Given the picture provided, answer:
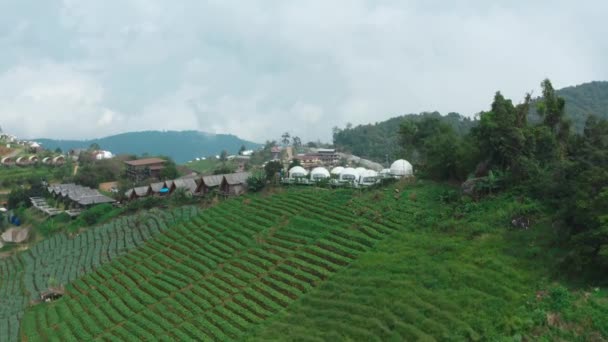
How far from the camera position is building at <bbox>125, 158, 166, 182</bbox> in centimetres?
7919

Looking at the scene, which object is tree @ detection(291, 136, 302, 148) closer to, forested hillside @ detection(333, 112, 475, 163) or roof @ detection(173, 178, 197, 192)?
forested hillside @ detection(333, 112, 475, 163)

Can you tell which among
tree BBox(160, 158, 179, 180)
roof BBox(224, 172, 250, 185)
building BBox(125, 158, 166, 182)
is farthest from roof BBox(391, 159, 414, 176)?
building BBox(125, 158, 166, 182)

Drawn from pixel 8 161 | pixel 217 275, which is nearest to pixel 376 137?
pixel 8 161

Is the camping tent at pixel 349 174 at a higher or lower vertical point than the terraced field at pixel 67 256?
higher

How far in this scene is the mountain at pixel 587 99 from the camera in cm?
9411

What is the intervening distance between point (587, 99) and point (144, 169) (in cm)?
10078

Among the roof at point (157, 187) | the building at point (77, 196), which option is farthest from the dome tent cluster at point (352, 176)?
the building at point (77, 196)

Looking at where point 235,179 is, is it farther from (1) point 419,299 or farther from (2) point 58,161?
(2) point 58,161

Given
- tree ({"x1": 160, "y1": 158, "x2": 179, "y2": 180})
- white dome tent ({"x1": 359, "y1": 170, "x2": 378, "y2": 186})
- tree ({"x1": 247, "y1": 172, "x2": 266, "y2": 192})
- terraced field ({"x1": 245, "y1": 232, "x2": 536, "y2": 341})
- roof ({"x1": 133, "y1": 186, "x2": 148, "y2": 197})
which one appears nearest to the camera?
terraced field ({"x1": 245, "y1": 232, "x2": 536, "y2": 341})

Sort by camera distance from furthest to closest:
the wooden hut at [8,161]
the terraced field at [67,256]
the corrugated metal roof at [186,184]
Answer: the wooden hut at [8,161] < the corrugated metal roof at [186,184] < the terraced field at [67,256]

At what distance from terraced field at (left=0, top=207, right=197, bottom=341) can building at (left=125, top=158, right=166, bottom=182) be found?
113 feet

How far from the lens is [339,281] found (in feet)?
73.6

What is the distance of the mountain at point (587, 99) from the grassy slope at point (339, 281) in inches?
2758

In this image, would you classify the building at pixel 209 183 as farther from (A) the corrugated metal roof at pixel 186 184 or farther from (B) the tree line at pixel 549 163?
(B) the tree line at pixel 549 163
